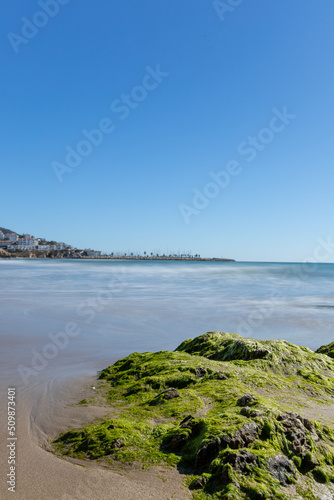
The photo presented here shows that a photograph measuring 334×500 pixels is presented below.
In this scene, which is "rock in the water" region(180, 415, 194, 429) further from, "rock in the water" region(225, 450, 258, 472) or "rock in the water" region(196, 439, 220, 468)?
"rock in the water" region(225, 450, 258, 472)

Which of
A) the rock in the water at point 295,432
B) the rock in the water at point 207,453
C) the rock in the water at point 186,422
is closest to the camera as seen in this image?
the rock in the water at point 207,453

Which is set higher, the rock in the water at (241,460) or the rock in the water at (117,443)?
the rock in the water at (241,460)

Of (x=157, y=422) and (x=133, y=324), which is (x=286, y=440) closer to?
(x=157, y=422)

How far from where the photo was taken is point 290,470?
3.10 m

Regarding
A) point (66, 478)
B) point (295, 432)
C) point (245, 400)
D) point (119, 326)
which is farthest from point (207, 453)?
point (119, 326)

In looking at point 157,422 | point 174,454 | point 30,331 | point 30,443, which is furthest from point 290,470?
point 30,331

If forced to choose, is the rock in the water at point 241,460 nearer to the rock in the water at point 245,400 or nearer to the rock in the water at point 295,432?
the rock in the water at point 295,432

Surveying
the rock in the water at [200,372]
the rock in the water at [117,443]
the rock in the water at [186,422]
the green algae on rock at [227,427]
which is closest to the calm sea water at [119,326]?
the green algae on rock at [227,427]

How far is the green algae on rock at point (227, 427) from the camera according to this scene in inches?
117

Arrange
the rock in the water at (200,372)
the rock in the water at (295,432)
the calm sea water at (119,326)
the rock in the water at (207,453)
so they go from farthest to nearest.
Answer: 1. the calm sea water at (119,326)
2. the rock in the water at (200,372)
3. the rock in the water at (295,432)
4. the rock in the water at (207,453)

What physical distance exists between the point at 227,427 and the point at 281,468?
0.55 meters


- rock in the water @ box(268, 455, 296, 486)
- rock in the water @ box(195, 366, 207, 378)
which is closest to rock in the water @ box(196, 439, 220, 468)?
rock in the water @ box(268, 455, 296, 486)

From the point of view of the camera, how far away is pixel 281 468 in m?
3.08

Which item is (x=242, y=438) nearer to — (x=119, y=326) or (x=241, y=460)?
(x=241, y=460)
